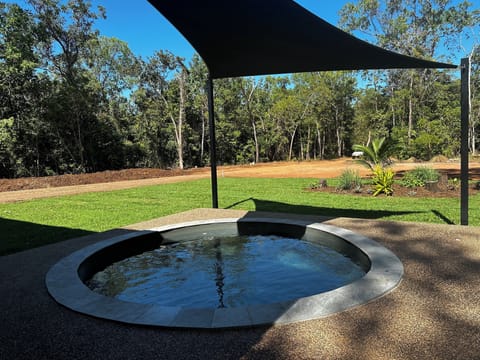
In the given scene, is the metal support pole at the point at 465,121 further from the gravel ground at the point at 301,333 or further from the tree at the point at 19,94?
the tree at the point at 19,94

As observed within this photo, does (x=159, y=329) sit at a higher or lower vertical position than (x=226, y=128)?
lower

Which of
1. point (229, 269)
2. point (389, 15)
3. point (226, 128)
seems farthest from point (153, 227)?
point (389, 15)

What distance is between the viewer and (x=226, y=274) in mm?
4020

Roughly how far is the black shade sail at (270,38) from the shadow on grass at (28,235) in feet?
12.5

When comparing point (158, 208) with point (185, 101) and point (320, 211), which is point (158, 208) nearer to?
point (320, 211)

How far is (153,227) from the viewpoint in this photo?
5.73 m

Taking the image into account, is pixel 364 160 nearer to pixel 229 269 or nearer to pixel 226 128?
pixel 229 269

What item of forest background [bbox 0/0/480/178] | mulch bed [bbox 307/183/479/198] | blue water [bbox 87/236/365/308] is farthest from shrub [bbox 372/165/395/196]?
forest background [bbox 0/0/480/178]

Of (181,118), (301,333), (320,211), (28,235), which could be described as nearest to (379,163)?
(320,211)

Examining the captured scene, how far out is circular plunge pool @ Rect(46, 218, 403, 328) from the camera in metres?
2.56

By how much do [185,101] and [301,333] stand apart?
28.5m

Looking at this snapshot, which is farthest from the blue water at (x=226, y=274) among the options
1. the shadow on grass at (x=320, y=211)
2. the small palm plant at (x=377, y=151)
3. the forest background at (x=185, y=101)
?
the forest background at (x=185, y=101)

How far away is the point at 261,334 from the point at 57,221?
6.01 metres

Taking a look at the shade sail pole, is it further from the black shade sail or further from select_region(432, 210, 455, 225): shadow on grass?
select_region(432, 210, 455, 225): shadow on grass
